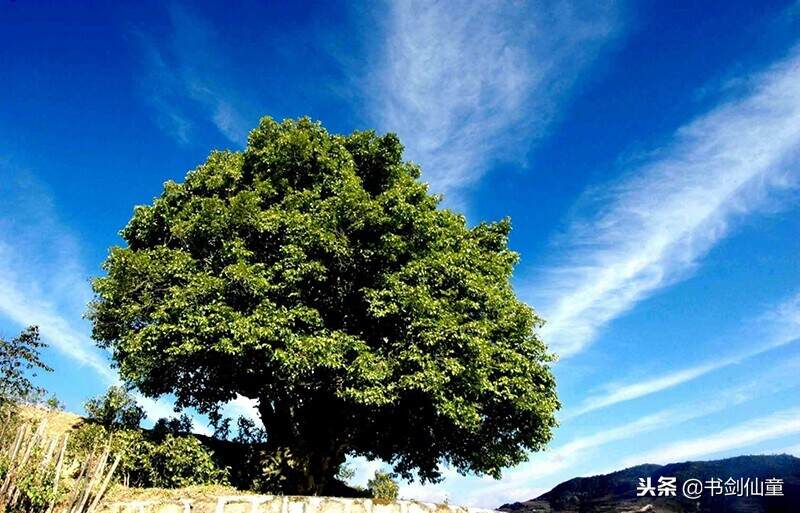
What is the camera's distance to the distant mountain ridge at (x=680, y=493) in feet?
52.1

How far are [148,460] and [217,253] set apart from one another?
8.49 meters

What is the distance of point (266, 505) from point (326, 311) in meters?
8.36

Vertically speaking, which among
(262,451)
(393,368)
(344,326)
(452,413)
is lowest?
(262,451)

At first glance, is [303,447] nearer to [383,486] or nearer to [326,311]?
[326,311]

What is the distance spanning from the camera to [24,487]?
49.1ft

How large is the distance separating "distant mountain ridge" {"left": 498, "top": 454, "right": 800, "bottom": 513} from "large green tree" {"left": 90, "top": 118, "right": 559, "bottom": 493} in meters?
3.96

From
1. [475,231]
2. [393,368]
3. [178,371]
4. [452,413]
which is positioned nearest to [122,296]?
[178,371]

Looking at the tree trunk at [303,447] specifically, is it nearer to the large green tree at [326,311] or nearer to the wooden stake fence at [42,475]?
the large green tree at [326,311]

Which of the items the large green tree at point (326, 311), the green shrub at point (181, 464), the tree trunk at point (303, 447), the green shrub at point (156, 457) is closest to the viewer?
the large green tree at point (326, 311)

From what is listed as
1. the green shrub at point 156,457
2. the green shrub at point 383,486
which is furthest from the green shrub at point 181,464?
the green shrub at point 383,486

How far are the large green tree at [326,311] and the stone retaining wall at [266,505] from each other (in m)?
4.38

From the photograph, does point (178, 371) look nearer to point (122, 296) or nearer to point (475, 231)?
point (122, 296)

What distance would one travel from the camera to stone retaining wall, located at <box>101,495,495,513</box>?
589 inches

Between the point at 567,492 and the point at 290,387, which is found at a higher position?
the point at 290,387
